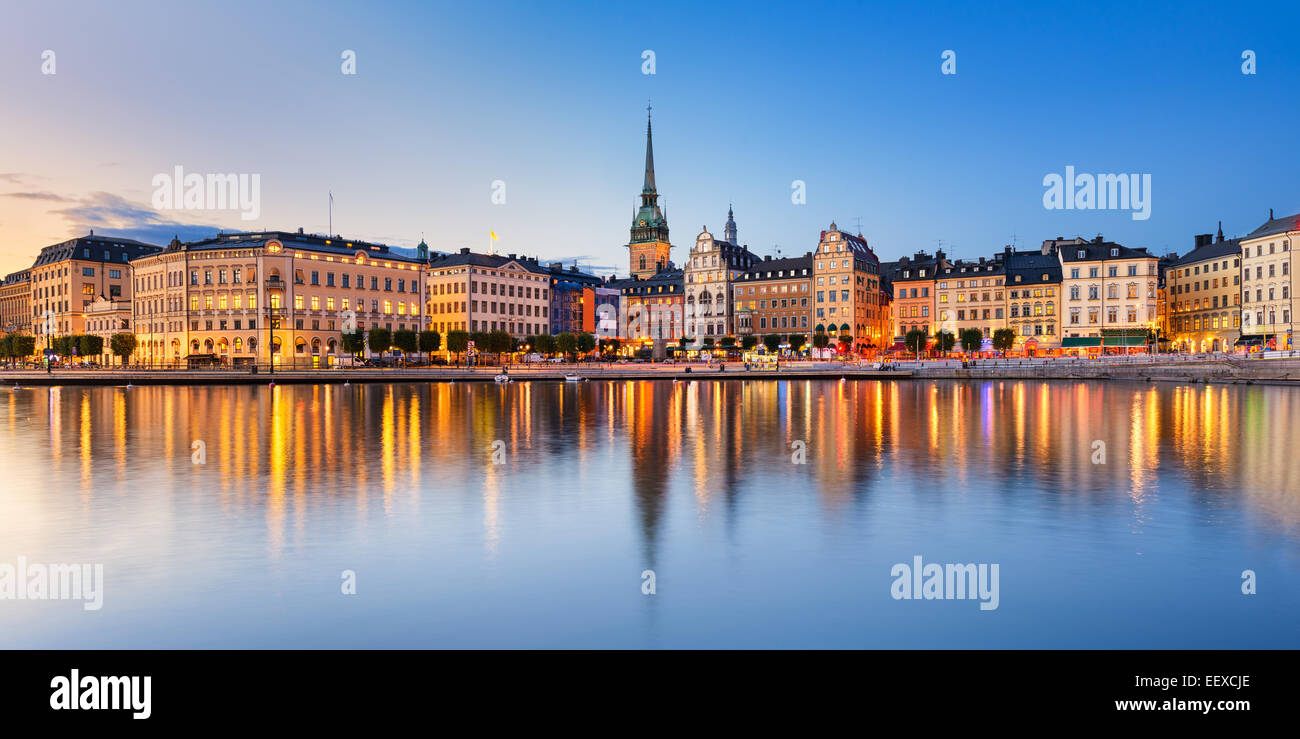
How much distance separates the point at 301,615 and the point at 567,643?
2846 mm

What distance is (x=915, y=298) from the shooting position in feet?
388

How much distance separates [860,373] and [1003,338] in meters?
32.9

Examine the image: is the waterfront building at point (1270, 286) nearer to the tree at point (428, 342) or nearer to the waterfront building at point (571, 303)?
the tree at point (428, 342)

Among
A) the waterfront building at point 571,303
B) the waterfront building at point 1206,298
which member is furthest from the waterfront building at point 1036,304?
the waterfront building at point 571,303

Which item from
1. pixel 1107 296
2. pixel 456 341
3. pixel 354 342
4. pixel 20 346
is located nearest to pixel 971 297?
pixel 1107 296

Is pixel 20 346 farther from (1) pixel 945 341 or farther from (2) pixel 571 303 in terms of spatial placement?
(1) pixel 945 341

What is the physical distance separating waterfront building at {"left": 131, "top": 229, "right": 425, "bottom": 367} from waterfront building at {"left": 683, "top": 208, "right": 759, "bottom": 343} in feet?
151

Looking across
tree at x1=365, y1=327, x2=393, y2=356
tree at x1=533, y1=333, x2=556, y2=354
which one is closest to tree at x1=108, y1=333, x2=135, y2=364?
tree at x1=365, y1=327, x2=393, y2=356

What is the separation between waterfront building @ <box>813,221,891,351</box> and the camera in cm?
11700

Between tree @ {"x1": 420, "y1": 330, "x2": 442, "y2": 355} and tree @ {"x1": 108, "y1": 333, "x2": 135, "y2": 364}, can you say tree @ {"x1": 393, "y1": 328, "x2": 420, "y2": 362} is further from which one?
tree @ {"x1": 108, "y1": 333, "x2": 135, "y2": 364}

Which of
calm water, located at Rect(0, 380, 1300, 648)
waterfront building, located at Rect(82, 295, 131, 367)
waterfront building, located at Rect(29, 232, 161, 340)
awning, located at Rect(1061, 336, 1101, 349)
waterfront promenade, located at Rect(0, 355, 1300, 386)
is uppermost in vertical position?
waterfront building, located at Rect(29, 232, 161, 340)
